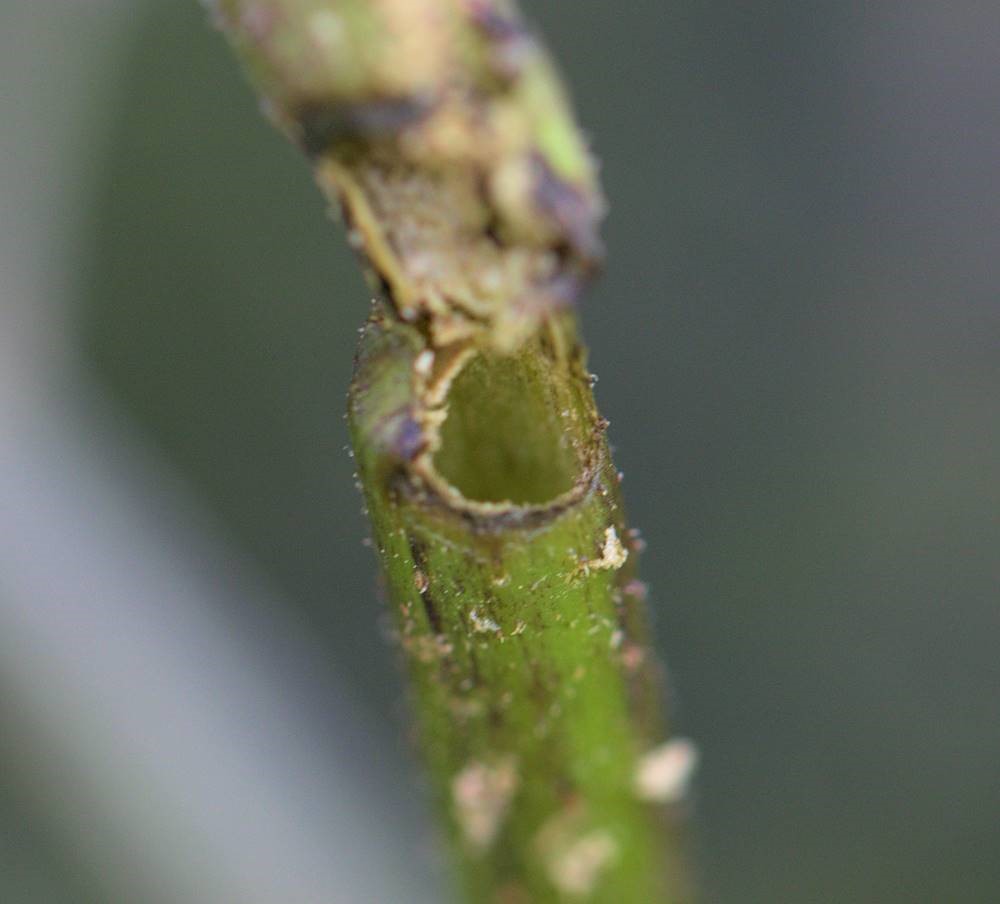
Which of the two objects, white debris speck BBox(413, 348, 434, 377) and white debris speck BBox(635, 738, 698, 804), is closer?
white debris speck BBox(413, 348, 434, 377)

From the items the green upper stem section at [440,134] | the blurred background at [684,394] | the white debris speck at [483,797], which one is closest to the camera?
the green upper stem section at [440,134]

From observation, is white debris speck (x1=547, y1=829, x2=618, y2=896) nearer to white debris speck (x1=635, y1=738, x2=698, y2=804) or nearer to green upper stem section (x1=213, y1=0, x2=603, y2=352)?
white debris speck (x1=635, y1=738, x2=698, y2=804)

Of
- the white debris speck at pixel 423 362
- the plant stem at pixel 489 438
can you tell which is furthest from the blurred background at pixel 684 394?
the white debris speck at pixel 423 362

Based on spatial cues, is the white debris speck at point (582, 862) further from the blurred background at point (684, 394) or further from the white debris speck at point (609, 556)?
the blurred background at point (684, 394)

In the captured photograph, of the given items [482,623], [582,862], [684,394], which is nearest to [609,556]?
[482,623]

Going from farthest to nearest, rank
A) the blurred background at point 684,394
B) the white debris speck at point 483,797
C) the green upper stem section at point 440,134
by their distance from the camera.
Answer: the blurred background at point 684,394 → the white debris speck at point 483,797 → the green upper stem section at point 440,134

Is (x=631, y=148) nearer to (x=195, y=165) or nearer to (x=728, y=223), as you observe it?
(x=728, y=223)

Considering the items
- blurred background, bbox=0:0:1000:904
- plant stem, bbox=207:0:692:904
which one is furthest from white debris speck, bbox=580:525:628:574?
blurred background, bbox=0:0:1000:904
